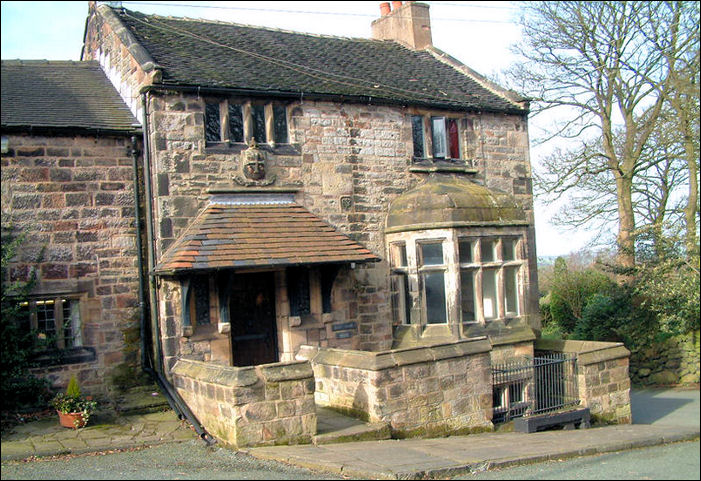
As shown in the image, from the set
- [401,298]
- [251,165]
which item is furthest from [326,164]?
[401,298]

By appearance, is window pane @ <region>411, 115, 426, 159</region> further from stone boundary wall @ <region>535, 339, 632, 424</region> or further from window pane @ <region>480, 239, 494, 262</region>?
stone boundary wall @ <region>535, 339, 632, 424</region>

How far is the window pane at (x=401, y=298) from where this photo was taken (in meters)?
13.3

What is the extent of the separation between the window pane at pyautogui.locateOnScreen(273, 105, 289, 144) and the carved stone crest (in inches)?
24.4

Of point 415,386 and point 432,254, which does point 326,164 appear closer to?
point 432,254

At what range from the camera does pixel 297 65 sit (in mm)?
14383

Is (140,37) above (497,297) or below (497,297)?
above

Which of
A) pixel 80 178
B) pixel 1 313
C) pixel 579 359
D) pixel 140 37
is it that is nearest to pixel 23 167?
pixel 80 178

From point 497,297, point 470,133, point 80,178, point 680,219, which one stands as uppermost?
point 470,133

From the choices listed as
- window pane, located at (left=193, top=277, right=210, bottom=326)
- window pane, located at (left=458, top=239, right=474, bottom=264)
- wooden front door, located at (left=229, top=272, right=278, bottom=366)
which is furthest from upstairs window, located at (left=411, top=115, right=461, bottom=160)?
window pane, located at (left=193, top=277, right=210, bottom=326)

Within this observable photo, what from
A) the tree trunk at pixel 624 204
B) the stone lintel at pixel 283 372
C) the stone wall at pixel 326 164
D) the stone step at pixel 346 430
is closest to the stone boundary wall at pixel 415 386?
the stone step at pixel 346 430

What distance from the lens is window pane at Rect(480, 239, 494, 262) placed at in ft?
43.0

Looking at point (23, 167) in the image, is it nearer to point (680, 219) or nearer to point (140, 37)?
point (140, 37)

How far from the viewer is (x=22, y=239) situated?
35.8 ft

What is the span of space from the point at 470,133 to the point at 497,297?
382 centimetres
